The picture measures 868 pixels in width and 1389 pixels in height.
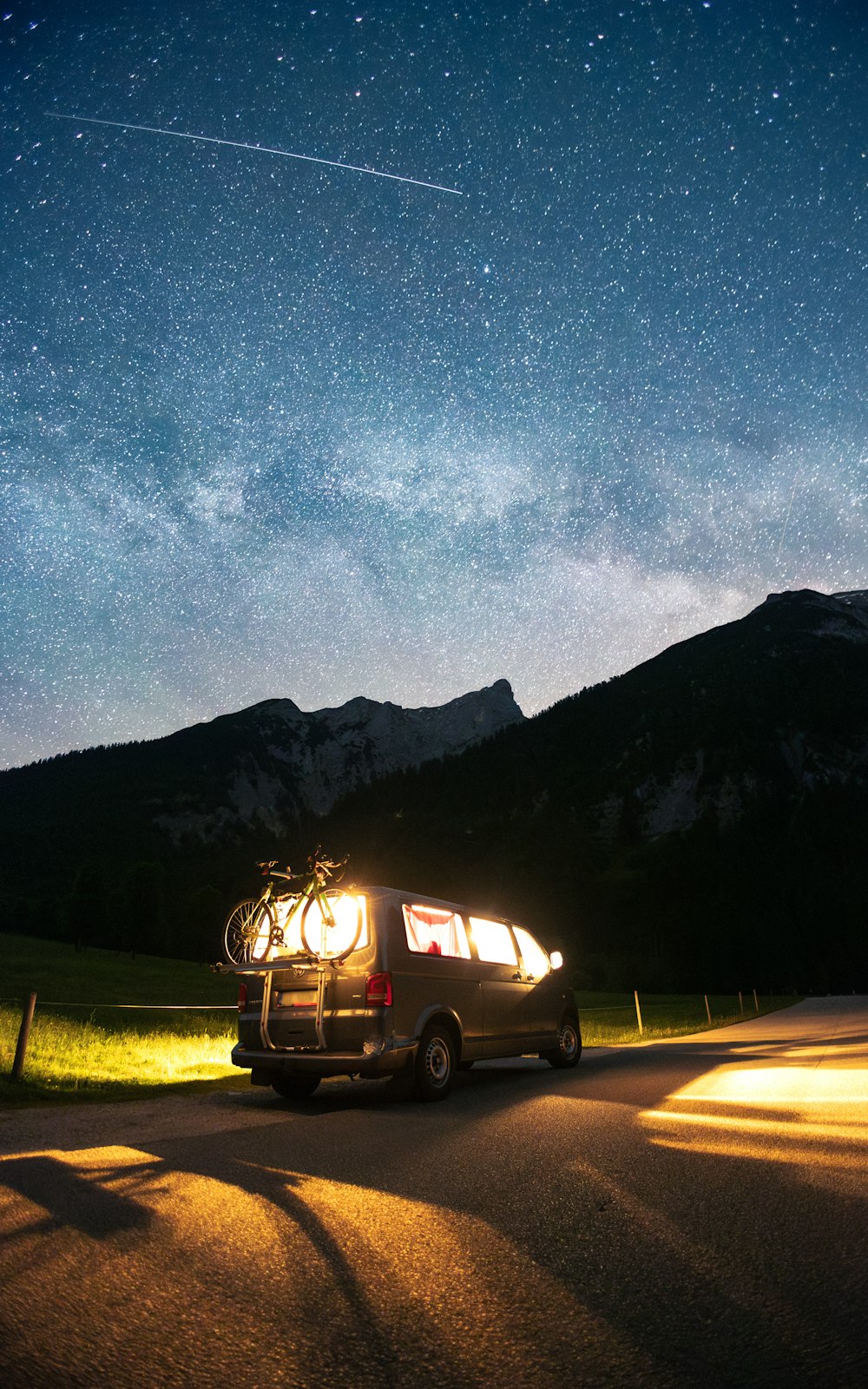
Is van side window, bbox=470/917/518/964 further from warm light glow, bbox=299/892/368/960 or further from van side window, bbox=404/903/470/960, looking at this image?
warm light glow, bbox=299/892/368/960

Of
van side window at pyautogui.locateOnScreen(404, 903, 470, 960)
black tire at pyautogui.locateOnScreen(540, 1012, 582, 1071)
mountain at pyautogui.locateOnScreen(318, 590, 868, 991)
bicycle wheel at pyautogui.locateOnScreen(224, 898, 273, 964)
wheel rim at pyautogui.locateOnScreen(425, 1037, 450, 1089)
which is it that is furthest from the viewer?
mountain at pyautogui.locateOnScreen(318, 590, 868, 991)

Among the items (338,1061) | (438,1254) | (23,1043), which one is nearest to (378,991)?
(338,1061)

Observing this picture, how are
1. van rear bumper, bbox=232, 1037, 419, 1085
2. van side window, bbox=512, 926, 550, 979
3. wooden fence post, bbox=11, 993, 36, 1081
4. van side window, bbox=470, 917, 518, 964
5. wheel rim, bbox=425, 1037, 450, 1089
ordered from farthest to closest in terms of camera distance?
van side window, bbox=512, 926, 550, 979
van side window, bbox=470, 917, 518, 964
wooden fence post, bbox=11, 993, 36, 1081
wheel rim, bbox=425, 1037, 450, 1089
van rear bumper, bbox=232, 1037, 419, 1085

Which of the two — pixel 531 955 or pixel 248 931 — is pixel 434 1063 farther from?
pixel 531 955

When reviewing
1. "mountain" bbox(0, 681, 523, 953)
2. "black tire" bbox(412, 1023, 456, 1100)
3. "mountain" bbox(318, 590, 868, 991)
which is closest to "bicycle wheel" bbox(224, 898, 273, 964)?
"black tire" bbox(412, 1023, 456, 1100)

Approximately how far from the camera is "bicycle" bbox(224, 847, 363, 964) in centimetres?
945

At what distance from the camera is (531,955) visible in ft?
42.1

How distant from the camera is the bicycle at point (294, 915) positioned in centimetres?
945

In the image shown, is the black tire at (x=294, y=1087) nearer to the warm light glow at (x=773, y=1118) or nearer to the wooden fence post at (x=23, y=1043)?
the wooden fence post at (x=23, y=1043)

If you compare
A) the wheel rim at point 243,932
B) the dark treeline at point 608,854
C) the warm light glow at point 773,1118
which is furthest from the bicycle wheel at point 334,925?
the dark treeline at point 608,854

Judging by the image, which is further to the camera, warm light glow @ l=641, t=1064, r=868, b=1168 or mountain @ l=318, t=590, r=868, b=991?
mountain @ l=318, t=590, r=868, b=991

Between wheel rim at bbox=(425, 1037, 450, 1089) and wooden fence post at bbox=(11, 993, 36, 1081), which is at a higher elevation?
wooden fence post at bbox=(11, 993, 36, 1081)

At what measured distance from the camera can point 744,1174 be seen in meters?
5.12

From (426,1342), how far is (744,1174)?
3246mm
